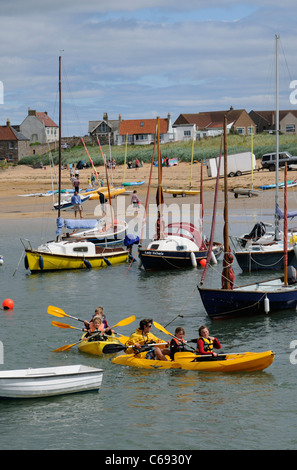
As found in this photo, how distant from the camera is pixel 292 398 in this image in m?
19.2

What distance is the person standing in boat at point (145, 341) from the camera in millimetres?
21516

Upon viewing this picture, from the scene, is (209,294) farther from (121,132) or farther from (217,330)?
(121,132)

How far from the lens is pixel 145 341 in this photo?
22.0m

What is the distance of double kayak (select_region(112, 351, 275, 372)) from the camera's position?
2084cm

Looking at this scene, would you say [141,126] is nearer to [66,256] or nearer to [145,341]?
[66,256]

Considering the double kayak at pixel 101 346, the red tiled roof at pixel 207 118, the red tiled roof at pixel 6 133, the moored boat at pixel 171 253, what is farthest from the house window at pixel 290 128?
the double kayak at pixel 101 346

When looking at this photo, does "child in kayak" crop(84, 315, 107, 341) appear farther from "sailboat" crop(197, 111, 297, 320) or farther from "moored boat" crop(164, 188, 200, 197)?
"moored boat" crop(164, 188, 200, 197)

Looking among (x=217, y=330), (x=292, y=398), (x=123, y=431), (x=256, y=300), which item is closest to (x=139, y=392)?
(x=123, y=431)

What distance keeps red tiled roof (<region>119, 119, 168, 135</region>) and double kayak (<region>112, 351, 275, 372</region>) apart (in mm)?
97278

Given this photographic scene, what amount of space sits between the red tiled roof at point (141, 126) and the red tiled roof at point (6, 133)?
17.6 m

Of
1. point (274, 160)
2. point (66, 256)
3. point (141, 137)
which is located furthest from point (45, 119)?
point (66, 256)

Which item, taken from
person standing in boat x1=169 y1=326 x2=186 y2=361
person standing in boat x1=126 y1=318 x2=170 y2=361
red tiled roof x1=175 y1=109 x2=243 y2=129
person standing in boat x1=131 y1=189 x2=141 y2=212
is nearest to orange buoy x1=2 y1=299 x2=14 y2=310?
person standing in boat x1=126 y1=318 x2=170 y2=361

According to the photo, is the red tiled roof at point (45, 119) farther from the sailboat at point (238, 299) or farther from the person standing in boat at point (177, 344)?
the person standing in boat at point (177, 344)
